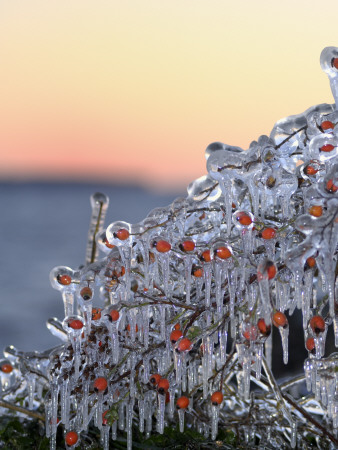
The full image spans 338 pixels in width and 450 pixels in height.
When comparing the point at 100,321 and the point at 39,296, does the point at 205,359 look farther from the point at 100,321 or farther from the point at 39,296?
the point at 39,296

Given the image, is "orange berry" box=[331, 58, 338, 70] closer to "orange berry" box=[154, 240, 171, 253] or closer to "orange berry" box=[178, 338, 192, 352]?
"orange berry" box=[154, 240, 171, 253]

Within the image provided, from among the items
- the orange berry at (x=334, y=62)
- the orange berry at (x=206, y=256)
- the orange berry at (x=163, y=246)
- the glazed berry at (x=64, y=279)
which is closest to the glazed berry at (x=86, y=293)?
the glazed berry at (x=64, y=279)

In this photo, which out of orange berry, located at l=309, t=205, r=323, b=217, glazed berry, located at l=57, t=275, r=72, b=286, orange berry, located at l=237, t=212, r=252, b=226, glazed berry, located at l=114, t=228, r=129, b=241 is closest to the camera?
orange berry, located at l=309, t=205, r=323, b=217

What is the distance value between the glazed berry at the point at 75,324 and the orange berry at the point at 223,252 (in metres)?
0.48

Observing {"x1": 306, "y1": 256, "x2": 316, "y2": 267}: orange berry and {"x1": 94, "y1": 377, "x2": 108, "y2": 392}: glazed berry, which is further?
{"x1": 94, "y1": 377, "x2": 108, "y2": 392}: glazed berry

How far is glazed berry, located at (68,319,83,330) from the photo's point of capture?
6.73 ft

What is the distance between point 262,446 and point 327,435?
0.76 feet

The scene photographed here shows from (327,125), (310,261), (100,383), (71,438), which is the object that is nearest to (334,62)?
(327,125)

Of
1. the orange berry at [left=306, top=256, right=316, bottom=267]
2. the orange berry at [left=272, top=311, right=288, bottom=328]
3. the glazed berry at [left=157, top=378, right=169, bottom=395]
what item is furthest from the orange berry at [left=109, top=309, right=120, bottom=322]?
the orange berry at [left=306, top=256, right=316, bottom=267]

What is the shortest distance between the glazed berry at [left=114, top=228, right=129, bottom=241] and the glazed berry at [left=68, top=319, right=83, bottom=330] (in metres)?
0.28

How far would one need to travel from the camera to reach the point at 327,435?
248cm

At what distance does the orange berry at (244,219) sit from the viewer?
1862mm

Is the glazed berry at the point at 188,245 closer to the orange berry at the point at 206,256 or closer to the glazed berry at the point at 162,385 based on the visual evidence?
the orange berry at the point at 206,256

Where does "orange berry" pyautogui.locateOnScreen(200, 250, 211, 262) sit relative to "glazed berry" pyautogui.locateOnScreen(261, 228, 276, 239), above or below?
below
